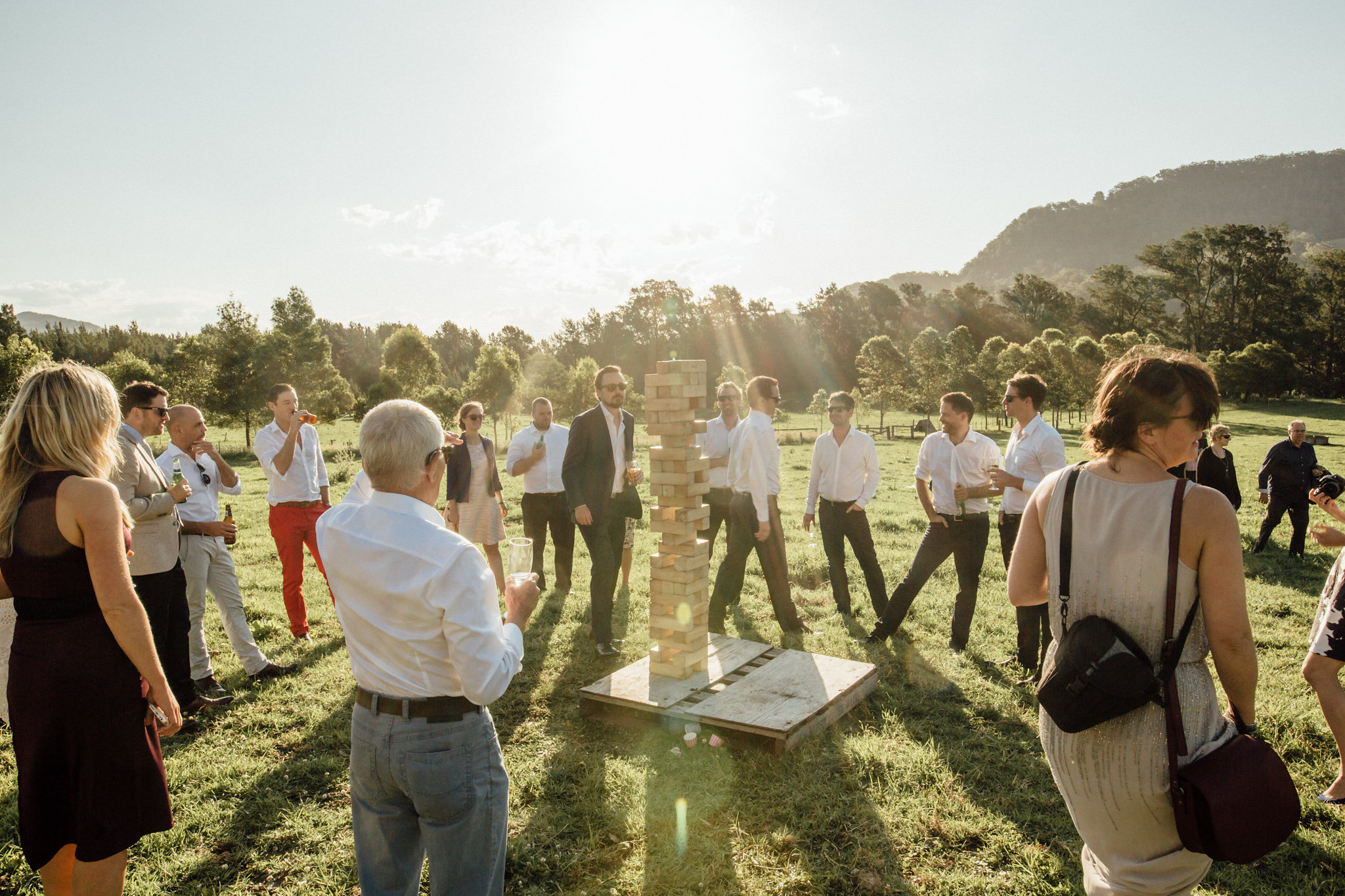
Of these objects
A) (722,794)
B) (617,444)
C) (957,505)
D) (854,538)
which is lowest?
(722,794)

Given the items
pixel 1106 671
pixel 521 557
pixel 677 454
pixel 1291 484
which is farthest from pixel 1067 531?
pixel 1291 484

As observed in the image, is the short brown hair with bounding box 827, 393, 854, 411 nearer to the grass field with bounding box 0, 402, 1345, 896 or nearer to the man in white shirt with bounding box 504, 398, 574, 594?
the grass field with bounding box 0, 402, 1345, 896

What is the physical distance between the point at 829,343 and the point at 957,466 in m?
83.5

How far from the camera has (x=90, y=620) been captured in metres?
2.55

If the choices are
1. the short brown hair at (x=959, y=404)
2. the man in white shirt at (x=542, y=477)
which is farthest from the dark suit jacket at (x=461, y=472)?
the short brown hair at (x=959, y=404)

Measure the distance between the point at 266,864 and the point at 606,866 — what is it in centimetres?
177

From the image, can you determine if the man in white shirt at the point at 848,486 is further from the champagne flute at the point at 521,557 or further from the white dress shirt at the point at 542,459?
the champagne flute at the point at 521,557

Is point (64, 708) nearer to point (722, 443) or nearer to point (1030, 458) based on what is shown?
point (1030, 458)

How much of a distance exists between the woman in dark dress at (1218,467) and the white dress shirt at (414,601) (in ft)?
32.2

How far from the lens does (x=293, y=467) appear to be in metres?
6.64

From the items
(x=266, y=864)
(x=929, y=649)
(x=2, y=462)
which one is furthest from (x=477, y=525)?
(x=2, y=462)

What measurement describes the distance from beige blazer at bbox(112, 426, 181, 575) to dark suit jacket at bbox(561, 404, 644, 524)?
2878 millimetres

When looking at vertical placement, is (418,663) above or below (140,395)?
below

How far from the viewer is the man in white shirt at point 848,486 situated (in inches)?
276
